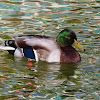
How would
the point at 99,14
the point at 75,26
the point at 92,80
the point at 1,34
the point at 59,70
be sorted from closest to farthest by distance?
the point at 92,80 < the point at 59,70 < the point at 1,34 < the point at 75,26 < the point at 99,14

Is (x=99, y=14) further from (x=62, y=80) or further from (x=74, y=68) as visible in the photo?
(x=62, y=80)

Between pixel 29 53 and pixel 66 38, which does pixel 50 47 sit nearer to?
pixel 66 38

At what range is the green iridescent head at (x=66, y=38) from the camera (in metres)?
12.4

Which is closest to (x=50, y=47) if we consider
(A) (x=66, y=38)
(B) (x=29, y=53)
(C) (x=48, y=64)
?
(C) (x=48, y=64)

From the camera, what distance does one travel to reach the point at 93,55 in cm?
1270

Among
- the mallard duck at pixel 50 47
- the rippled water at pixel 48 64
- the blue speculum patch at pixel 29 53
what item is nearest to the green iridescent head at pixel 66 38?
the mallard duck at pixel 50 47

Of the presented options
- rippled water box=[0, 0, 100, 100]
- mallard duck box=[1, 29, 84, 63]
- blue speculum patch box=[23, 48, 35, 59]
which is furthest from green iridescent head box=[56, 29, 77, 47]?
blue speculum patch box=[23, 48, 35, 59]

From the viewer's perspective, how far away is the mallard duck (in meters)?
12.3

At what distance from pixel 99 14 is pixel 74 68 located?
522 cm

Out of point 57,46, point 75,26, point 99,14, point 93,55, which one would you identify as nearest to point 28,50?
point 57,46

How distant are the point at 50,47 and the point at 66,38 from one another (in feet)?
1.58

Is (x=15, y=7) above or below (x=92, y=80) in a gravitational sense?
above

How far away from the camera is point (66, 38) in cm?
1247

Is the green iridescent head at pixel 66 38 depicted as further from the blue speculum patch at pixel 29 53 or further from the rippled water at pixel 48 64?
the blue speculum patch at pixel 29 53
